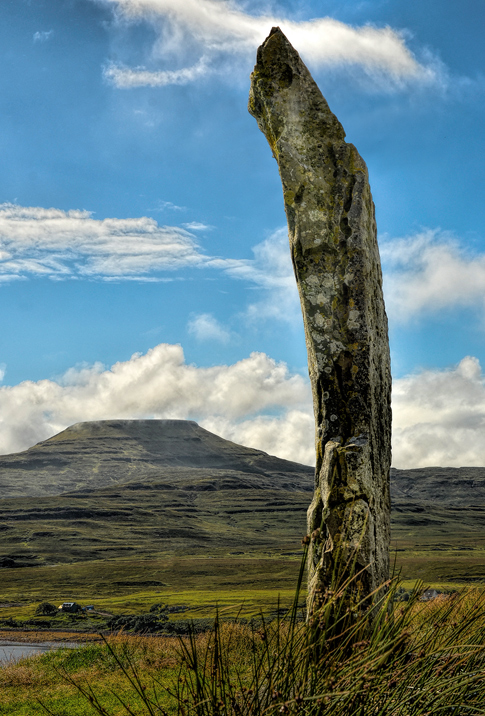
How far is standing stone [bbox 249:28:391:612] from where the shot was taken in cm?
639

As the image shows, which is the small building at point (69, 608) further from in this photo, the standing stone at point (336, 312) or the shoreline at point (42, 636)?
the standing stone at point (336, 312)

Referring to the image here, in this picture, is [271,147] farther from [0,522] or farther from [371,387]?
[0,522]

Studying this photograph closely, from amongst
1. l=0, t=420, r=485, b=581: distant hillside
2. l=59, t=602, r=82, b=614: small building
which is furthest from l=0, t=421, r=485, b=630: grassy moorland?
l=59, t=602, r=82, b=614: small building

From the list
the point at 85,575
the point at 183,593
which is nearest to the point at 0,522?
the point at 85,575

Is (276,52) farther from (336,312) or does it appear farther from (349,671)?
(349,671)

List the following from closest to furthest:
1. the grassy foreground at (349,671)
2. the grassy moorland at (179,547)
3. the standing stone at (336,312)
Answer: the grassy foreground at (349,671), the standing stone at (336,312), the grassy moorland at (179,547)

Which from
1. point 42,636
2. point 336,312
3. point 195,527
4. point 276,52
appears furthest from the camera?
point 195,527

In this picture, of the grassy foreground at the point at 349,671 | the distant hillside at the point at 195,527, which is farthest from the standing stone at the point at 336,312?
the distant hillside at the point at 195,527

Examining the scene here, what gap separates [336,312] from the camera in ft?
22.7

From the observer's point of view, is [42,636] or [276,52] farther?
[42,636]

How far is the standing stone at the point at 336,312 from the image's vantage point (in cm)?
639

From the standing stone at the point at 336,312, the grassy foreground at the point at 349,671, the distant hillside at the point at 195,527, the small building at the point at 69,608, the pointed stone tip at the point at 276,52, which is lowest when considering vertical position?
the distant hillside at the point at 195,527

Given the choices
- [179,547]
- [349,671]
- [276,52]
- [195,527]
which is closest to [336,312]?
[276,52]

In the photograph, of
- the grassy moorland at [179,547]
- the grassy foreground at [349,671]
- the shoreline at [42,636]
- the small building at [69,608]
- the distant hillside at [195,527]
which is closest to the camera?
the grassy foreground at [349,671]
